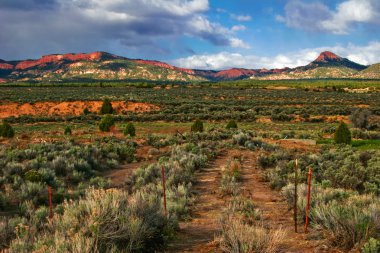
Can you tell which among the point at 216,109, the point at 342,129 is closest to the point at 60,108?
the point at 216,109

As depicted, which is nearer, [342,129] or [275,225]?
[275,225]

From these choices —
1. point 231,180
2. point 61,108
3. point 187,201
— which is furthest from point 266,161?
point 61,108

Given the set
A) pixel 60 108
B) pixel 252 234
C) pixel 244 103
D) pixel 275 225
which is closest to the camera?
pixel 252 234

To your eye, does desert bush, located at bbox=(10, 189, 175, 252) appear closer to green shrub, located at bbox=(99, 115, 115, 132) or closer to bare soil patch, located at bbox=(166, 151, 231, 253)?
bare soil patch, located at bbox=(166, 151, 231, 253)

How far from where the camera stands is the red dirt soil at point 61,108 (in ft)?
168

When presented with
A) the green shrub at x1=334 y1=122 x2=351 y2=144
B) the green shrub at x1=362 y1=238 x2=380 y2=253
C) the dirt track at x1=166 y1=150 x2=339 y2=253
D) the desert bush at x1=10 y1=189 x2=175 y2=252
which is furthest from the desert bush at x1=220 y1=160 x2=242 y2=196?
the green shrub at x1=334 y1=122 x2=351 y2=144

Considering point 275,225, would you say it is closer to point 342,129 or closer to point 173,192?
point 173,192

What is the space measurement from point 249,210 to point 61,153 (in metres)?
11.5

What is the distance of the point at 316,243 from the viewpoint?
559 centimetres

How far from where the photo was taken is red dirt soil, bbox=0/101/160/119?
5109 centimetres

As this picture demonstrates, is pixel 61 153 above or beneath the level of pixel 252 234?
beneath

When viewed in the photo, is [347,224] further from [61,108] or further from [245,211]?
[61,108]

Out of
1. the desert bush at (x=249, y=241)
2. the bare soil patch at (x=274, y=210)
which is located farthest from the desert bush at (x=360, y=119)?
the desert bush at (x=249, y=241)

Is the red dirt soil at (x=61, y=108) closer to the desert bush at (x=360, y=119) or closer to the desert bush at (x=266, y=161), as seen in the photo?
the desert bush at (x=360, y=119)
